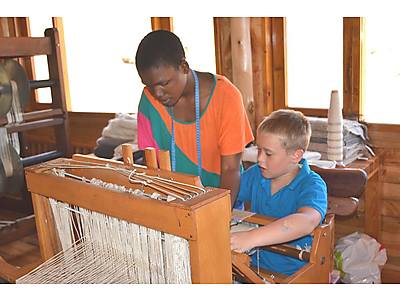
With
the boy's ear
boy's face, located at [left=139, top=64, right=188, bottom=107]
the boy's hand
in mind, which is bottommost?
the boy's hand

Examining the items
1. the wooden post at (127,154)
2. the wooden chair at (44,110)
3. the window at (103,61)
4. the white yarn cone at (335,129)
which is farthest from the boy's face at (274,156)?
the window at (103,61)

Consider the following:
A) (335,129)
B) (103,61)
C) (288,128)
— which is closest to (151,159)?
(288,128)

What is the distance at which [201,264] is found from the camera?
0.77 meters

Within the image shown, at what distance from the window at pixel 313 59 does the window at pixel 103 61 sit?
1084mm

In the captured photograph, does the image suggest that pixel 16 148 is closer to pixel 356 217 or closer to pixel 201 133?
pixel 201 133

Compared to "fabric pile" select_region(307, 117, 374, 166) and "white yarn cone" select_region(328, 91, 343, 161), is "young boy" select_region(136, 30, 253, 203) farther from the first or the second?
"fabric pile" select_region(307, 117, 374, 166)

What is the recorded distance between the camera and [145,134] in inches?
58.0

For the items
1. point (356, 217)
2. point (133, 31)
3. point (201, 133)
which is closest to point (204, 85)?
point (201, 133)

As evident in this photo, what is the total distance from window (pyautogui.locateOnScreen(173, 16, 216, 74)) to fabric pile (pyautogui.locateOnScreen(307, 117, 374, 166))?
2.64 ft

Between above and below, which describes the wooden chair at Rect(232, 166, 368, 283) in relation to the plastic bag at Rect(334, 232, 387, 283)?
above

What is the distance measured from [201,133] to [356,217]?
1400 mm

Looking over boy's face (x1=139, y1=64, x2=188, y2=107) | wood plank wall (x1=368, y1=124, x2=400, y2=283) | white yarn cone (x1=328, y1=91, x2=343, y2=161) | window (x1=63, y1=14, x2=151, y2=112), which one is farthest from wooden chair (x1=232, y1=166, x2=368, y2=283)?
window (x1=63, y1=14, x2=151, y2=112)

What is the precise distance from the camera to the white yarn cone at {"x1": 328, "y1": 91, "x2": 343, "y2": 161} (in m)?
2.19

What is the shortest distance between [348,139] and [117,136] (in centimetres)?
138
